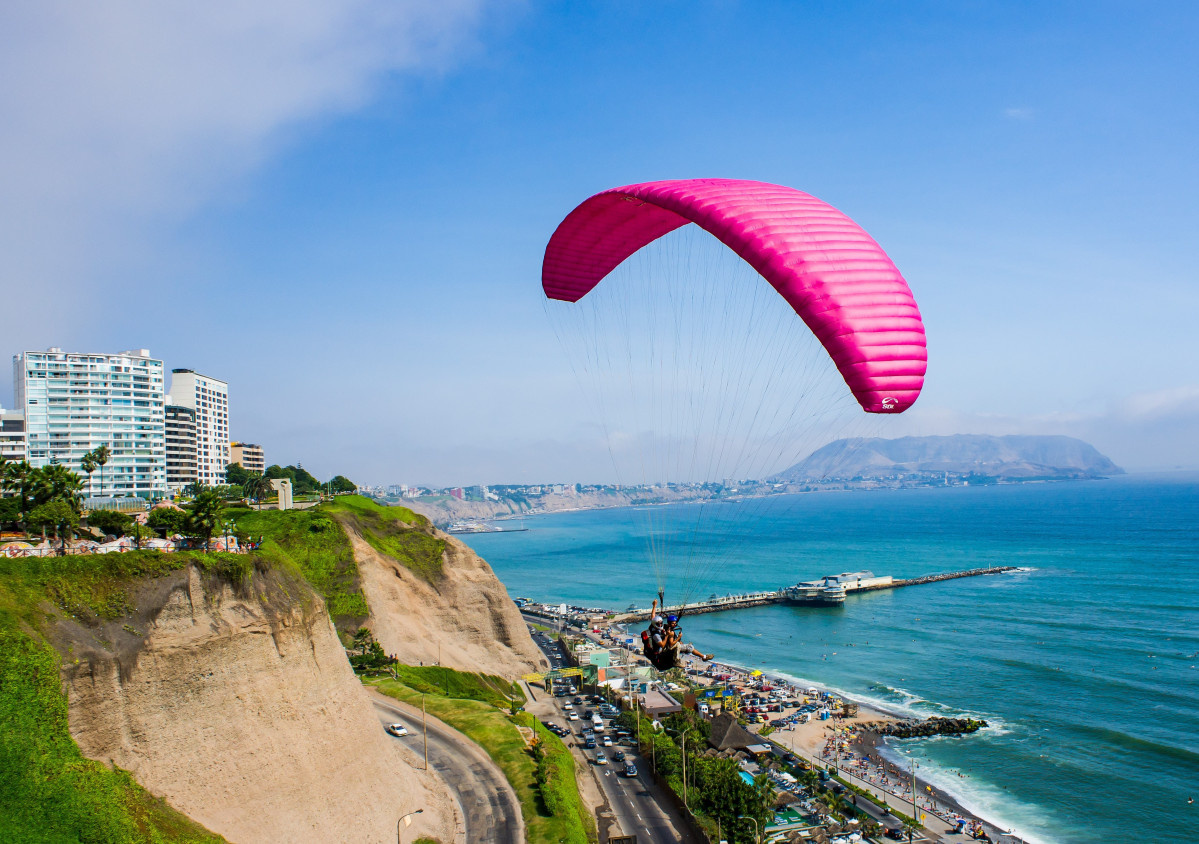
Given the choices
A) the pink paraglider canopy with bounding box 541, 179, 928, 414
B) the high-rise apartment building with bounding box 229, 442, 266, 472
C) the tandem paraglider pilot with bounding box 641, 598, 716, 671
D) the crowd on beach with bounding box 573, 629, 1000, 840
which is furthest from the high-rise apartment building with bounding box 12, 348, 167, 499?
the pink paraglider canopy with bounding box 541, 179, 928, 414

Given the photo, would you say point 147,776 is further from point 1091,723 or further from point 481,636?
point 1091,723

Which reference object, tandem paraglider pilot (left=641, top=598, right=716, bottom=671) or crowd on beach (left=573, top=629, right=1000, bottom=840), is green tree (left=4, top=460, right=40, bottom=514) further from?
crowd on beach (left=573, top=629, right=1000, bottom=840)

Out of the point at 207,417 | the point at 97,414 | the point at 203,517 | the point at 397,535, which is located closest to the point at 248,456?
the point at 207,417

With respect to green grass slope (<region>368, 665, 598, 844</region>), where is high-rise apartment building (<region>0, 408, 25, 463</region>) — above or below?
above

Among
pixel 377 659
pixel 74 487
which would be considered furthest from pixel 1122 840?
pixel 74 487

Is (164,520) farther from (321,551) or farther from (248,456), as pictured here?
(248,456)
